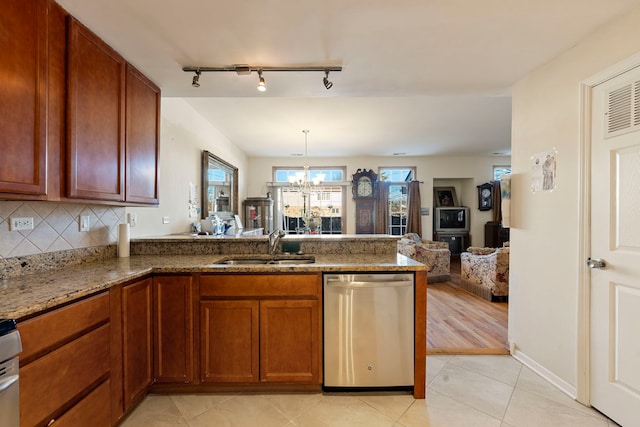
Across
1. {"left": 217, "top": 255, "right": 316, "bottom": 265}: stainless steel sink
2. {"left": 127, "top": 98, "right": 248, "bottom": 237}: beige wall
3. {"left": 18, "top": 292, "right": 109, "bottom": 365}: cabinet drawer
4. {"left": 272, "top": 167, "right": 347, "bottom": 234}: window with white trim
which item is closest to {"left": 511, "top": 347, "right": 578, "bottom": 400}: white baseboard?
{"left": 217, "top": 255, "right": 316, "bottom": 265}: stainless steel sink

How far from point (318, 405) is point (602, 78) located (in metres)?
2.75

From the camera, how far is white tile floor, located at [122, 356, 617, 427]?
1.68m

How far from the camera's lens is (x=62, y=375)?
1251mm

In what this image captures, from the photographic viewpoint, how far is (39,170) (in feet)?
4.57

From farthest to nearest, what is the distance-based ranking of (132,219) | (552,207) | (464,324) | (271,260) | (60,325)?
(464,324) < (132,219) < (271,260) < (552,207) < (60,325)

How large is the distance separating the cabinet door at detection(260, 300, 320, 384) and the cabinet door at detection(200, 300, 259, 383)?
0.07m

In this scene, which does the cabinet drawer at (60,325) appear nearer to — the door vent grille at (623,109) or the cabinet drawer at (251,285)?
the cabinet drawer at (251,285)

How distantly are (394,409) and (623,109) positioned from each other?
2.28 metres

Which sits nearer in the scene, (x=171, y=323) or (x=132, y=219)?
(x=171, y=323)

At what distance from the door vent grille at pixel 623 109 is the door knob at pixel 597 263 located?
766 mm

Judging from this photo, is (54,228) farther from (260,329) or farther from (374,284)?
(374,284)

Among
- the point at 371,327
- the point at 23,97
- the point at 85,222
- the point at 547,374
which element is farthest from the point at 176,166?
the point at 547,374

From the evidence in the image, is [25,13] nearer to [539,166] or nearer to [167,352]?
[167,352]

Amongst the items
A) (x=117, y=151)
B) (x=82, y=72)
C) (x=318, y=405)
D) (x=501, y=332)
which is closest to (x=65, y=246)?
(x=117, y=151)
